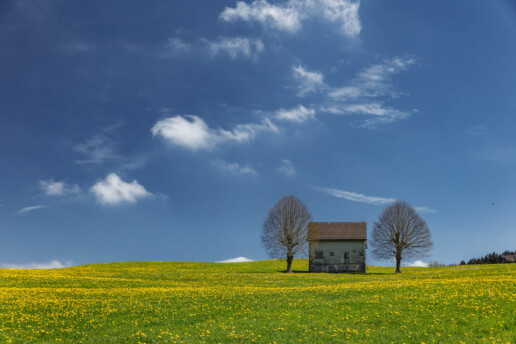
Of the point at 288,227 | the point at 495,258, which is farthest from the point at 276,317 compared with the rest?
the point at 495,258

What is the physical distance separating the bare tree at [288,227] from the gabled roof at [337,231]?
10.5 ft

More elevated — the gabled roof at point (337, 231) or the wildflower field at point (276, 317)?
the gabled roof at point (337, 231)

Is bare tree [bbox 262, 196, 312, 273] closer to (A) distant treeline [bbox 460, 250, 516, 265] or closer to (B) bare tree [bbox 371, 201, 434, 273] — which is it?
(B) bare tree [bbox 371, 201, 434, 273]

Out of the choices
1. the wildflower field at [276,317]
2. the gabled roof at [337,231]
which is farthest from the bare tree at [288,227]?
the wildflower field at [276,317]

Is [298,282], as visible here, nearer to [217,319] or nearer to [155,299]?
[155,299]

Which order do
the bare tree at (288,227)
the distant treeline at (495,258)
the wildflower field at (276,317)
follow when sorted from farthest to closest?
the distant treeline at (495,258) < the bare tree at (288,227) < the wildflower field at (276,317)

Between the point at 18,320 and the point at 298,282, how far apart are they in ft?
102

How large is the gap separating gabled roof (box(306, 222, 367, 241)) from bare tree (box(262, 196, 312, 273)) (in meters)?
3.19

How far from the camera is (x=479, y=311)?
67.5 ft

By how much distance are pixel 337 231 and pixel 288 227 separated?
34.1 feet

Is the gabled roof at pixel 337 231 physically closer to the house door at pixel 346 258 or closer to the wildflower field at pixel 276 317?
the house door at pixel 346 258

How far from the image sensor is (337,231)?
75812mm

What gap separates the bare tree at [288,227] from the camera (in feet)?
235

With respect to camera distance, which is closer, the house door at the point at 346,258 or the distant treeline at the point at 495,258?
the house door at the point at 346,258
